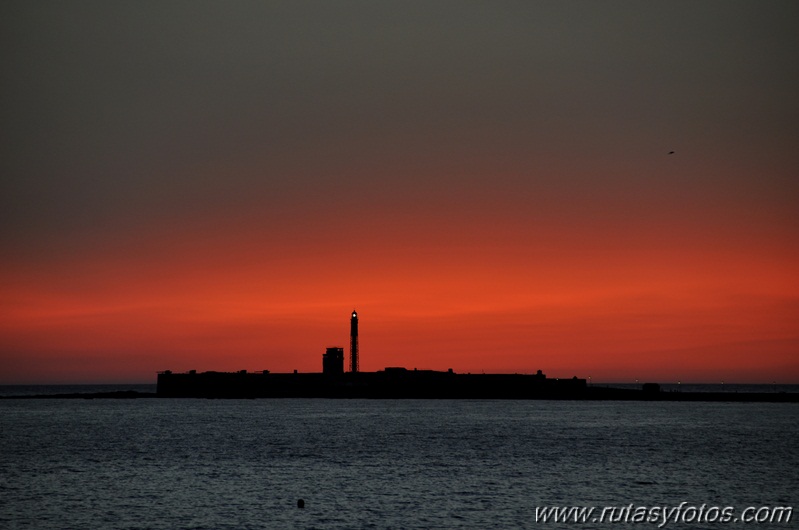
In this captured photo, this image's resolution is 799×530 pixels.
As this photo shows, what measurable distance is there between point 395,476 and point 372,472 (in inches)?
99.4

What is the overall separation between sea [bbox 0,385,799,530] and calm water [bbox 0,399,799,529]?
14 cm

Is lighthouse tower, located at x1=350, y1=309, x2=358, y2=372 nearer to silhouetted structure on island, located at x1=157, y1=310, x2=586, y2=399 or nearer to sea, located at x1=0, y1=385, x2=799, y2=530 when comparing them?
silhouetted structure on island, located at x1=157, y1=310, x2=586, y2=399

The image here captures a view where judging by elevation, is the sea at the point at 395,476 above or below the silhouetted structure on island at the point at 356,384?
below

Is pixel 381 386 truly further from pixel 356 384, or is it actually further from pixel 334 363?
pixel 334 363

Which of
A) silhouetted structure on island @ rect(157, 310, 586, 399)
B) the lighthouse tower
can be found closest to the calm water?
the lighthouse tower

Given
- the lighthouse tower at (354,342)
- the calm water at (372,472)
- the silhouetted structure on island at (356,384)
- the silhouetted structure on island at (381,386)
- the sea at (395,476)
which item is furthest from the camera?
the silhouetted structure on island at (356,384)

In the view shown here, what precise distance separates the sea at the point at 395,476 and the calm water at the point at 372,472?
0.14 meters

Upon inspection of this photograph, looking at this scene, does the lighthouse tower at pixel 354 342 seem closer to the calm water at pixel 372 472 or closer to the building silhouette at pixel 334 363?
the building silhouette at pixel 334 363

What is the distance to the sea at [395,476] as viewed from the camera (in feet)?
144

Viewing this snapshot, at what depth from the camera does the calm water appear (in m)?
45.0

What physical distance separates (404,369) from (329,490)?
5409 inches

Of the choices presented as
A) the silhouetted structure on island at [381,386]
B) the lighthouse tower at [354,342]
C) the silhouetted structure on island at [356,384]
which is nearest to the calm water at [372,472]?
the lighthouse tower at [354,342]

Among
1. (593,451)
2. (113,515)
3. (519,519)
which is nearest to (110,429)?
(593,451)

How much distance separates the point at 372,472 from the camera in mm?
60469
